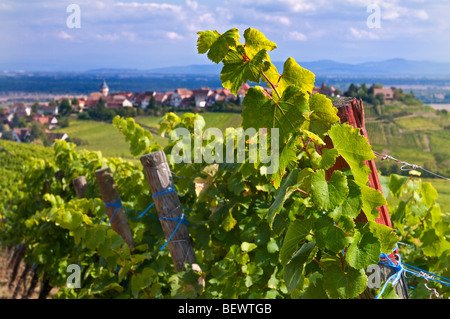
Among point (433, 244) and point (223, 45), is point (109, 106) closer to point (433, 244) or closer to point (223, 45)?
point (433, 244)

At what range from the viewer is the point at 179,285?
2357 mm

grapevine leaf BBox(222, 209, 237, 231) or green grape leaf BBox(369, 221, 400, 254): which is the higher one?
green grape leaf BBox(369, 221, 400, 254)

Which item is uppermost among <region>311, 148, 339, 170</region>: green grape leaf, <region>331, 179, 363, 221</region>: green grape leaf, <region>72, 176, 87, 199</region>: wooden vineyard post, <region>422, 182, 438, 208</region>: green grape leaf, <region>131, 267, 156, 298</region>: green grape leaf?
<region>311, 148, 339, 170</region>: green grape leaf

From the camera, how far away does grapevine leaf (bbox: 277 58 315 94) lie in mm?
1215

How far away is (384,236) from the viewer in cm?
124

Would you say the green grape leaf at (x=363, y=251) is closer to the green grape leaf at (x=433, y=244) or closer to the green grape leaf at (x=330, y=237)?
the green grape leaf at (x=330, y=237)

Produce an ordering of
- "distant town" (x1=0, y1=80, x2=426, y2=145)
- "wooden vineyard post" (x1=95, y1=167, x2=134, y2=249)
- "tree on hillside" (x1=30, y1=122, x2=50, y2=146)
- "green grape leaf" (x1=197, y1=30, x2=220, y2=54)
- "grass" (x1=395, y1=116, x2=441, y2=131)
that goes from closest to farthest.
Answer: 1. "green grape leaf" (x1=197, y1=30, x2=220, y2=54)
2. "wooden vineyard post" (x1=95, y1=167, x2=134, y2=249)
3. "tree on hillside" (x1=30, y1=122, x2=50, y2=146)
4. "distant town" (x1=0, y1=80, x2=426, y2=145)
5. "grass" (x1=395, y1=116, x2=441, y2=131)

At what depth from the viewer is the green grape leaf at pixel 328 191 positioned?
1101 mm

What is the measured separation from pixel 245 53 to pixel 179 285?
1.55 m

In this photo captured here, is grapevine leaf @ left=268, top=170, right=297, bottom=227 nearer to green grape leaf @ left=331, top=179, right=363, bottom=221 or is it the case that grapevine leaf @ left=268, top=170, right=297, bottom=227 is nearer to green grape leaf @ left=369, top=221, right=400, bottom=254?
green grape leaf @ left=331, top=179, right=363, bottom=221

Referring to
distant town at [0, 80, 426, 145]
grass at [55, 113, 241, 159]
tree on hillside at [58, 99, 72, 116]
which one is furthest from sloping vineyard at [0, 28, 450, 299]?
tree on hillside at [58, 99, 72, 116]

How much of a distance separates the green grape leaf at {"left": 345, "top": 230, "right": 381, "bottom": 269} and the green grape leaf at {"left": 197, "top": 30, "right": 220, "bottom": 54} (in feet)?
2.23
